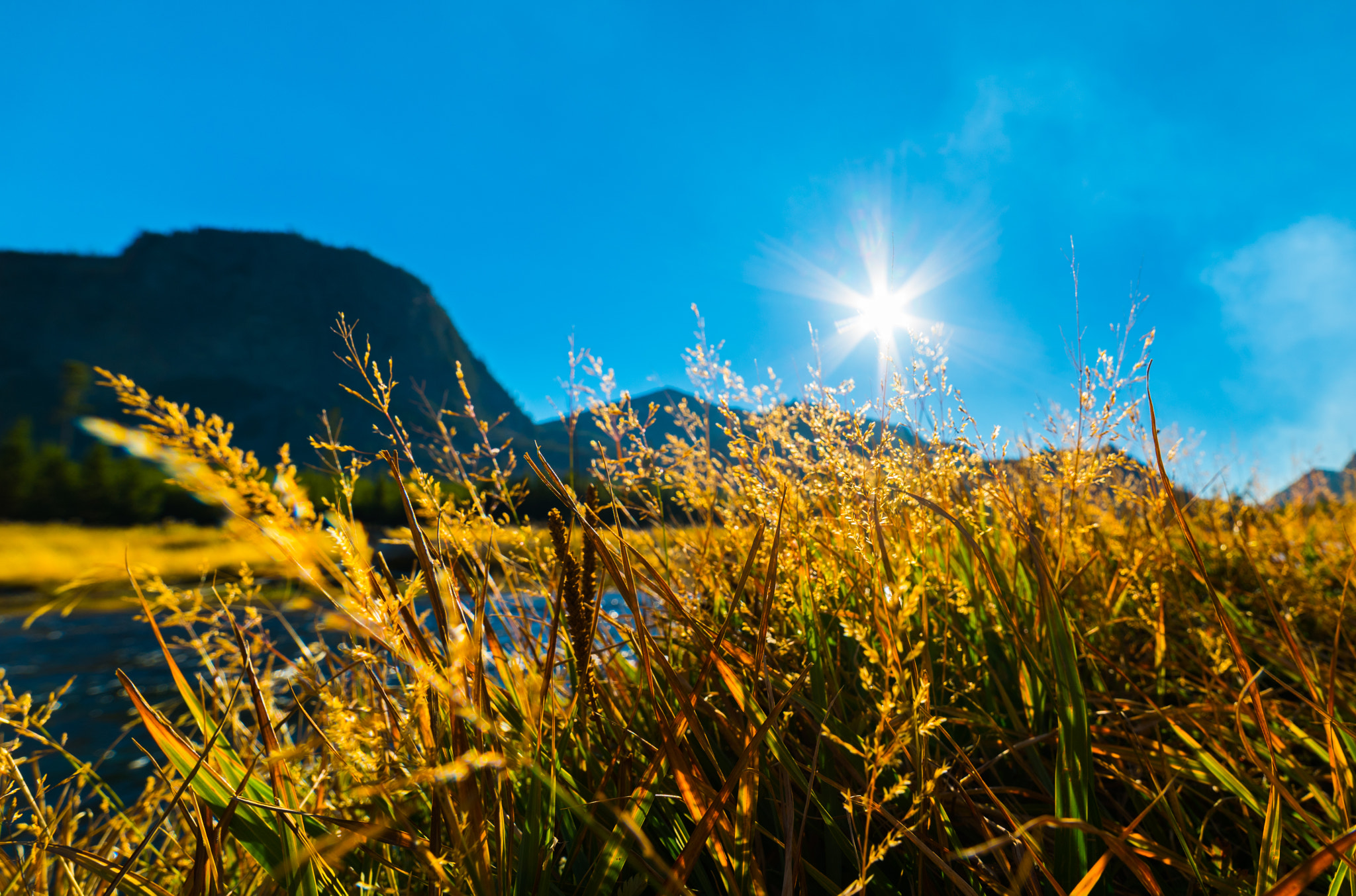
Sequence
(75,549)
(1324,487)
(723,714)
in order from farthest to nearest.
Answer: (75,549)
(1324,487)
(723,714)

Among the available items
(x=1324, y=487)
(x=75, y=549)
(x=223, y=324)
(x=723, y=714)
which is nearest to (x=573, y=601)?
(x=723, y=714)

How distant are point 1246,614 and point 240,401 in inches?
6394

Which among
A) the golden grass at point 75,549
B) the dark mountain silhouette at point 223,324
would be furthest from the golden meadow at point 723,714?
the dark mountain silhouette at point 223,324

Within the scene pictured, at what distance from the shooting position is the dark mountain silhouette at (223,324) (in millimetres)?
119812

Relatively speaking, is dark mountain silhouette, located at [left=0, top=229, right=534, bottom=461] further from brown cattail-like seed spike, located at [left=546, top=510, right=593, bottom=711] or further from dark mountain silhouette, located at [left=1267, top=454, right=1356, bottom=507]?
brown cattail-like seed spike, located at [left=546, top=510, right=593, bottom=711]

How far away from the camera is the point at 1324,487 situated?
5.94 m

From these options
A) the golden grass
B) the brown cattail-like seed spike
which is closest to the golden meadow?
the brown cattail-like seed spike

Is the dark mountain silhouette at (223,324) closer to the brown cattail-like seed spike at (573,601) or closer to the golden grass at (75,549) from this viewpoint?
the golden grass at (75,549)

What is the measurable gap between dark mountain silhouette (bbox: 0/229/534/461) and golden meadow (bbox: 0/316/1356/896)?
395 ft

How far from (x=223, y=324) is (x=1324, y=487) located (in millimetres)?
178337

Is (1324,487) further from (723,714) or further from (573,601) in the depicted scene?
(573,601)

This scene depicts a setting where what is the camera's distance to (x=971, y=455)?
1209 mm

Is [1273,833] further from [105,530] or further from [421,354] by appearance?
[421,354]

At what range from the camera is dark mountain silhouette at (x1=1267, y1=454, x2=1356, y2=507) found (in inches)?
226
